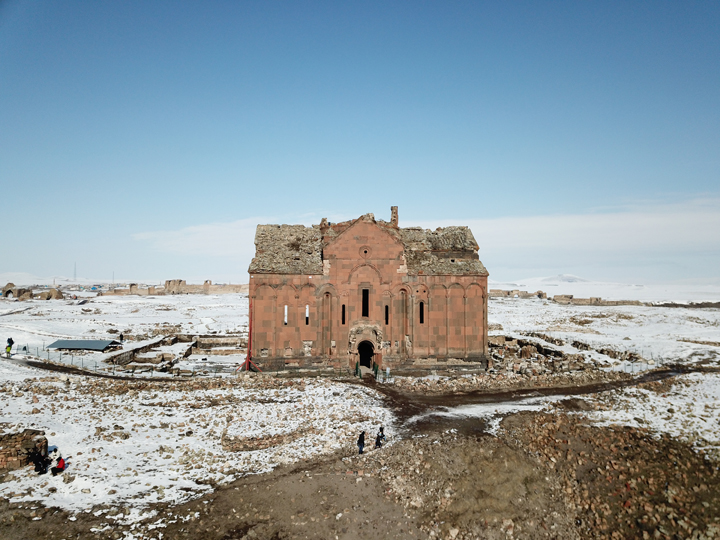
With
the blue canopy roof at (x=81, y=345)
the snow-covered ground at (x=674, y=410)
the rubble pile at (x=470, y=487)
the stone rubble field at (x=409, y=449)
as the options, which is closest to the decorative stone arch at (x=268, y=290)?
the stone rubble field at (x=409, y=449)

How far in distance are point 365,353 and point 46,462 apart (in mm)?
19509

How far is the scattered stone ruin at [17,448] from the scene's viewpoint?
47.0 ft

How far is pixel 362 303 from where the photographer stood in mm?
29875

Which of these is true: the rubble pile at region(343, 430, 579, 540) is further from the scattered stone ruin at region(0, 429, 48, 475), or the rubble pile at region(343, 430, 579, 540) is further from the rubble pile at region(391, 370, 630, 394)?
the scattered stone ruin at region(0, 429, 48, 475)

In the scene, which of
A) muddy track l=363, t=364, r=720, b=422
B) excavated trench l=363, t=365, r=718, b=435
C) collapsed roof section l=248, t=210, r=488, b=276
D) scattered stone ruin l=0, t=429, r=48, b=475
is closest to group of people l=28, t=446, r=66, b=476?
scattered stone ruin l=0, t=429, r=48, b=475

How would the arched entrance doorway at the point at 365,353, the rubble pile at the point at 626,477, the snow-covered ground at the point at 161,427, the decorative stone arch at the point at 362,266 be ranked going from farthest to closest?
the arched entrance doorway at the point at 365,353 → the decorative stone arch at the point at 362,266 → the snow-covered ground at the point at 161,427 → the rubble pile at the point at 626,477

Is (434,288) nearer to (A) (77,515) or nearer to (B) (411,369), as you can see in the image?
(B) (411,369)

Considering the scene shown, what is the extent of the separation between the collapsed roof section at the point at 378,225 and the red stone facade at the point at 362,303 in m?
0.10

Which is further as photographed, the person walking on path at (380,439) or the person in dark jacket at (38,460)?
the person walking on path at (380,439)

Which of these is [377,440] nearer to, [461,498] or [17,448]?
[461,498]

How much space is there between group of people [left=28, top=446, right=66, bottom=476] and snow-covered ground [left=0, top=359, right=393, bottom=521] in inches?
9.4

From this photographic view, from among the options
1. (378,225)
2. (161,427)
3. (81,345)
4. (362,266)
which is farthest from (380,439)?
(81,345)

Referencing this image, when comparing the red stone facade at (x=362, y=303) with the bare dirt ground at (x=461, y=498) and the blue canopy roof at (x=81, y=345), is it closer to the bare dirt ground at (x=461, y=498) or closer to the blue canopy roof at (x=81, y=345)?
the bare dirt ground at (x=461, y=498)

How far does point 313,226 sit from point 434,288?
1057cm
